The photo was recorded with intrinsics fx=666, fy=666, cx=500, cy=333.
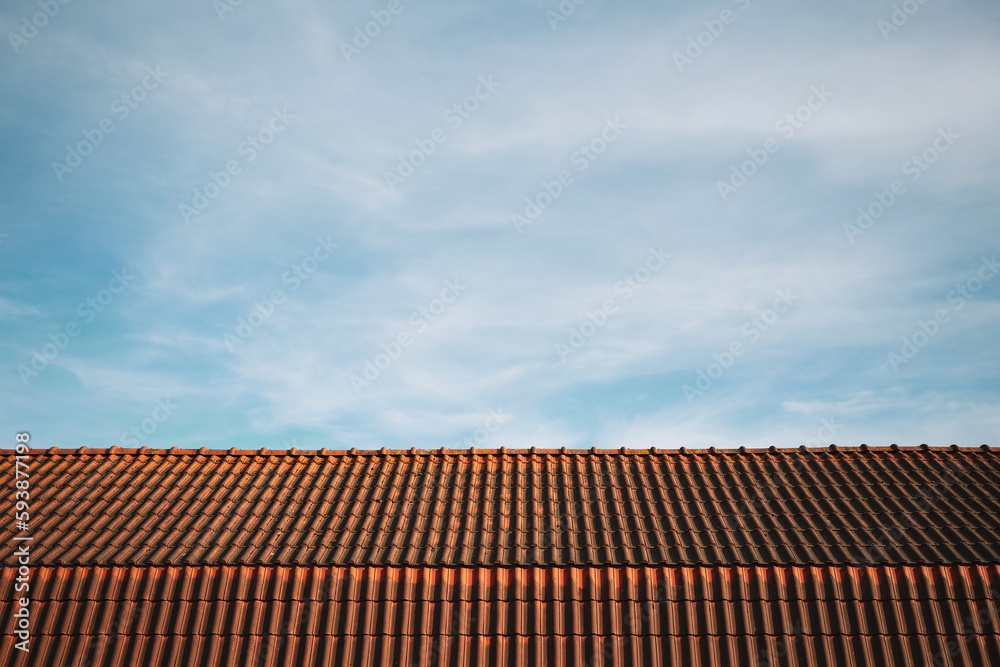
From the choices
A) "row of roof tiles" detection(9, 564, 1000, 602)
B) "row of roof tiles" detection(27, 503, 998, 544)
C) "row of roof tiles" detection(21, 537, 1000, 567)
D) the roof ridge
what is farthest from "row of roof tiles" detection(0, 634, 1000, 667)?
A: the roof ridge

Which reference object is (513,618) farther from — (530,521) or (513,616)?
(530,521)

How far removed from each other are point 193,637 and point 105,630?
1033 millimetres

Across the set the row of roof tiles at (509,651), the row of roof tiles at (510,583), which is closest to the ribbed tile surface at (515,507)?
the row of roof tiles at (510,583)

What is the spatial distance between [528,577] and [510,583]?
0.73ft

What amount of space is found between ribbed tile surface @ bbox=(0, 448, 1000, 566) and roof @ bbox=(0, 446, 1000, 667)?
0.04m

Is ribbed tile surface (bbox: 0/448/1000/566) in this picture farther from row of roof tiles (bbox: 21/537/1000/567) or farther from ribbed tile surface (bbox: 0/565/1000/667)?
ribbed tile surface (bbox: 0/565/1000/667)

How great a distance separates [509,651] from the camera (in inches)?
286

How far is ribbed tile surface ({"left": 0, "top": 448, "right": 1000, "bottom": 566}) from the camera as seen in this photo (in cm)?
830

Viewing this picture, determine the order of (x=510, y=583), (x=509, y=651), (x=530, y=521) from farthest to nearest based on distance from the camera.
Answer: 1. (x=530, y=521)
2. (x=510, y=583)
3. (x=509, y=651)

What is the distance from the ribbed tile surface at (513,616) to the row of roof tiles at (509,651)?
0.01 meters

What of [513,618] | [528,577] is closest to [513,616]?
[513,618]

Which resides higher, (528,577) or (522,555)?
(522,555)

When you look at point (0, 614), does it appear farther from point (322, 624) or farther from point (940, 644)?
point (940, 644)

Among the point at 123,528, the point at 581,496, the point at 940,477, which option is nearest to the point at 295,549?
the point at 123,528
